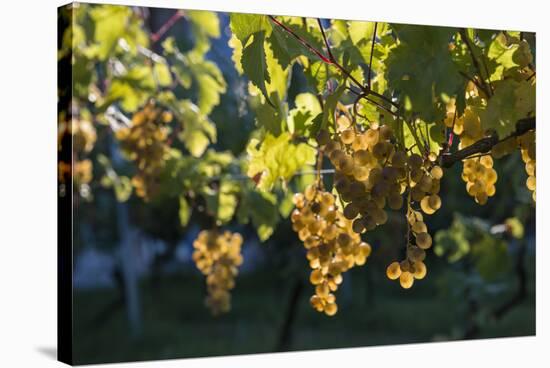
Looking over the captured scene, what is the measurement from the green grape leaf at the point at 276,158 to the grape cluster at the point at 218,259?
88cm

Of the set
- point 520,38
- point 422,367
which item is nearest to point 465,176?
point 520,38

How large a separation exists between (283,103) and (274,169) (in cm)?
17

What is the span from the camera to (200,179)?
3.21m

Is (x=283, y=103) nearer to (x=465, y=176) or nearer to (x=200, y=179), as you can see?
(x=465, y=176)

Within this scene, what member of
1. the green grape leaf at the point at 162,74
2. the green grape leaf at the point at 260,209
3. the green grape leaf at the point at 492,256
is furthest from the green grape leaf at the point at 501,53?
the green grape leaf at the point at 492,256


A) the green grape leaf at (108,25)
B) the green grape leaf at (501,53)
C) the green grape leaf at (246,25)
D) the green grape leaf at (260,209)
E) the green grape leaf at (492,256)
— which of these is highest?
the green grape leaf at (108,25)

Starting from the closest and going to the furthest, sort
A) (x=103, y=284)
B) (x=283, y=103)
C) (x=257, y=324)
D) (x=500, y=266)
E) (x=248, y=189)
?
Result: (x=283, y=103), (x=248, y=189), (x=500, y=266), (x=257, y=324), (x=103, y=284)

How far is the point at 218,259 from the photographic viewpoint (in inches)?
130

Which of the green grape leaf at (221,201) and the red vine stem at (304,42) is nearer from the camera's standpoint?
the red vine stem at (304,42)

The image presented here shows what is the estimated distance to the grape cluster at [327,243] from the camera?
2041mm

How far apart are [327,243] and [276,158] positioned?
1.21 feet

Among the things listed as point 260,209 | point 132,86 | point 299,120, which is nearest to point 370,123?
point 299,120

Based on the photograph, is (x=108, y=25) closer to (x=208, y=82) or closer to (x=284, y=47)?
(x=208, y=82)

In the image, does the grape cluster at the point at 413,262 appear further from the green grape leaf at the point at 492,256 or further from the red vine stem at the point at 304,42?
the green grape leaf at the point at 492,256
